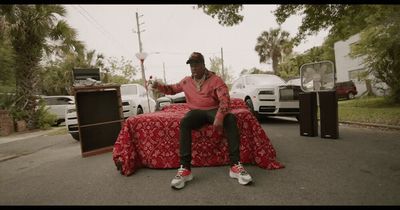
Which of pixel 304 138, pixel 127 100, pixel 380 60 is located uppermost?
pixel 380 60

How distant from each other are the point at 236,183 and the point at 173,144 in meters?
1.18

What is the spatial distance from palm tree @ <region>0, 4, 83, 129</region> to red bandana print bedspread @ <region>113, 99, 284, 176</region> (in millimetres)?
10372

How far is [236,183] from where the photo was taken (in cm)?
348

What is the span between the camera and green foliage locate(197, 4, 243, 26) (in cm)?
791

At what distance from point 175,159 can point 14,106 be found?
11.5 meters

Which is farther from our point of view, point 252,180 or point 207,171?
point 207,171

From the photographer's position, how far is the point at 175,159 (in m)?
4.27

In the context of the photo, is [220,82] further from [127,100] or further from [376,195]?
[127,100]

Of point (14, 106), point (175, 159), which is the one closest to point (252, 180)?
point (175, 159)

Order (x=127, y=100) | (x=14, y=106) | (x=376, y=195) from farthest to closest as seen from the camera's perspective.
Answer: (x=14, y=106)
(x=127, y=100)
(x=376, y=195)

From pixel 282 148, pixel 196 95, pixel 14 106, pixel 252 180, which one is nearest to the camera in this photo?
pixel 252 180

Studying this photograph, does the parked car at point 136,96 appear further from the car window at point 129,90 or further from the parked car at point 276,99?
the parked car at point 276,99

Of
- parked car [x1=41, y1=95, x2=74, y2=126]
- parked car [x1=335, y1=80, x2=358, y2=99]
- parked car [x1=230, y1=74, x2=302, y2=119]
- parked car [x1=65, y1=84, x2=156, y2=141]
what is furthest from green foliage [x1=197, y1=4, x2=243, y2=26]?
parked car [x1=335, y1=80, x2=358, y2=99]

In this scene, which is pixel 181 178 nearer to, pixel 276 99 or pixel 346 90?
pixel 276 99
